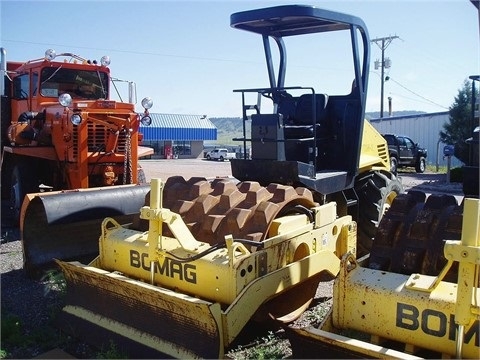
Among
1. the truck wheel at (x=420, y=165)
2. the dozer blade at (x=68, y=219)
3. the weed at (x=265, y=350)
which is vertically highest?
the dozer blade at (x=68, y=219)

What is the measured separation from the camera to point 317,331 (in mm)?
3107

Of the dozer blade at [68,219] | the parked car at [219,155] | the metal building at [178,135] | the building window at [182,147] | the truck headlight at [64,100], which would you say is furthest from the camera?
the building window at [182,147]

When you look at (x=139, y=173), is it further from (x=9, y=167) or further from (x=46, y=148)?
(x=9, y=167)

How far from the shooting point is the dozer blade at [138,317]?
138 inches

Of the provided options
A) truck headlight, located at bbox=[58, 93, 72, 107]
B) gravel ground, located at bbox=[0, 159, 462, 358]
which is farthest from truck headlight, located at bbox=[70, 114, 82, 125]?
gravel ground, located at bbox=[0, 159, 462, 358]

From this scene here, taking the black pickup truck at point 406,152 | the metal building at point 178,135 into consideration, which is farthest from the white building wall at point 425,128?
the metal building at point 178,135

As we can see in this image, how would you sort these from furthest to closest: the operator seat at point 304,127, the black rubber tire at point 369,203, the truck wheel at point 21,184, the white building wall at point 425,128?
1. the white building wall at point 425,128
2. the truck wheel at point 21,184
3. the black rubber tire at point 369,203
4. the operator seat at point 304,127

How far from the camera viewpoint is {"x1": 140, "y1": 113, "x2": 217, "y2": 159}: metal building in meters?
44.2

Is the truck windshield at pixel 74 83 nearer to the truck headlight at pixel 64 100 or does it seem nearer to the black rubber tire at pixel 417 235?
the truck headlight at pixel 64 100

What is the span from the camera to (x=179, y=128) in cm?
4553

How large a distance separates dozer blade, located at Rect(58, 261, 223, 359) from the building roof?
1553 inches

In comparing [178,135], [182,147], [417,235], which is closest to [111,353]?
[417,235]

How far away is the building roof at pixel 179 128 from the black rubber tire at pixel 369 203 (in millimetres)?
38305

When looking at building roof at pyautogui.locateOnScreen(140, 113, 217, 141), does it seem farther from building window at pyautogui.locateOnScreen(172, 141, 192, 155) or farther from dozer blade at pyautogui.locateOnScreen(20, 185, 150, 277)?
dozer blade at pyautogui.locateOnScreen(20, 185, 150, 277)
